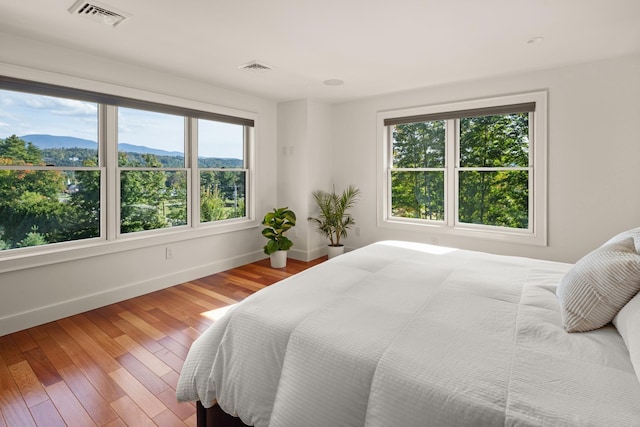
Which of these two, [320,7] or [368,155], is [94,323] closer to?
[320,7]

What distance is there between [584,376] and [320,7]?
245 centimetres

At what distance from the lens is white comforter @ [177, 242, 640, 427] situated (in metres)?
0.98

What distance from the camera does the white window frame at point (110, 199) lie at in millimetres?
2879

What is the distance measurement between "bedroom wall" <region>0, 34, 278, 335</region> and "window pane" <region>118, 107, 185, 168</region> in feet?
0.92

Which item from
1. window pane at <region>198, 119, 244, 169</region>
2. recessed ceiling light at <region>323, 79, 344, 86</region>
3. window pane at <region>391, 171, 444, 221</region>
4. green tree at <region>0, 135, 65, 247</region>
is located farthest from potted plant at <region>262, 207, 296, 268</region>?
green tree at <region>0, 135, 65, 247</region>

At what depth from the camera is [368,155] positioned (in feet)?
16.5

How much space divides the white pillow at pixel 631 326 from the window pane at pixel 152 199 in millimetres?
3926

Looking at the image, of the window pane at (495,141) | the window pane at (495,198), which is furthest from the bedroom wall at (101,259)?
the window pane at (495,198)

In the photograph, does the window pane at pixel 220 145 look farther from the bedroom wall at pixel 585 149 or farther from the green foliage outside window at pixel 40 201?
the bedroom wall at pixel 585 149

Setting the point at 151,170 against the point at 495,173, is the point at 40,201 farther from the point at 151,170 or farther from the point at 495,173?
the point at 495,173

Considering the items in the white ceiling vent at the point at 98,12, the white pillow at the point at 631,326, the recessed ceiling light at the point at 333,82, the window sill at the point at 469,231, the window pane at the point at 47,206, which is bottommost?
the white pillow at the point at 631,326

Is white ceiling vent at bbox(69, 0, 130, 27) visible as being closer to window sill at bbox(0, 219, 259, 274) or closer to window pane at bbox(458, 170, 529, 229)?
window sill at bbox(0, 219, 259, 274)

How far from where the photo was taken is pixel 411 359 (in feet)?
3.82

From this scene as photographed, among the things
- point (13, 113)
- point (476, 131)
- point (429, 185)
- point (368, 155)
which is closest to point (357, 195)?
point (368, 155)
